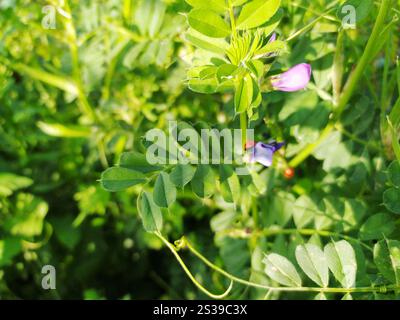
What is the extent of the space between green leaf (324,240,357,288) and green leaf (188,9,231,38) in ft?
1.06

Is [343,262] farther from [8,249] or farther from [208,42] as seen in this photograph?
[8,249]

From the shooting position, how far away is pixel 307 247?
795 millimetres

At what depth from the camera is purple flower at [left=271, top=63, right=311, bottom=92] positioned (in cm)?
83

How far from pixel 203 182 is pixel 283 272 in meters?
0.17

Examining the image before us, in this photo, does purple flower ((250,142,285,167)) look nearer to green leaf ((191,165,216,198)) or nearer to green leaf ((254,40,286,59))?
green leaf ((191,165,216,198))

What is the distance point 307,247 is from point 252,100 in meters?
0.23

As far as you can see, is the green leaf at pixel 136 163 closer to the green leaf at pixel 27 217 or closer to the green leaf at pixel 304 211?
the green leaf at pixel 304 211

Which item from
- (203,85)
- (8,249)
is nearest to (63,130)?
(8,249)

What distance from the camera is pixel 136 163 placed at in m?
0.82

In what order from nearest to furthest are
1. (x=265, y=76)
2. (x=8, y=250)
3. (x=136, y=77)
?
(x=265, y=76) < (x=8, y=250) < (x=136, y=77)

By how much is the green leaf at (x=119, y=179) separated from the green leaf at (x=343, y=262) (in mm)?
281

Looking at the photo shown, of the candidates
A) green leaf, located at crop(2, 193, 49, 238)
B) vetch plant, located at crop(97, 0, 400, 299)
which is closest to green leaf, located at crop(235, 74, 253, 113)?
vetch plant, located at crop(97, 0, 400, 299)
